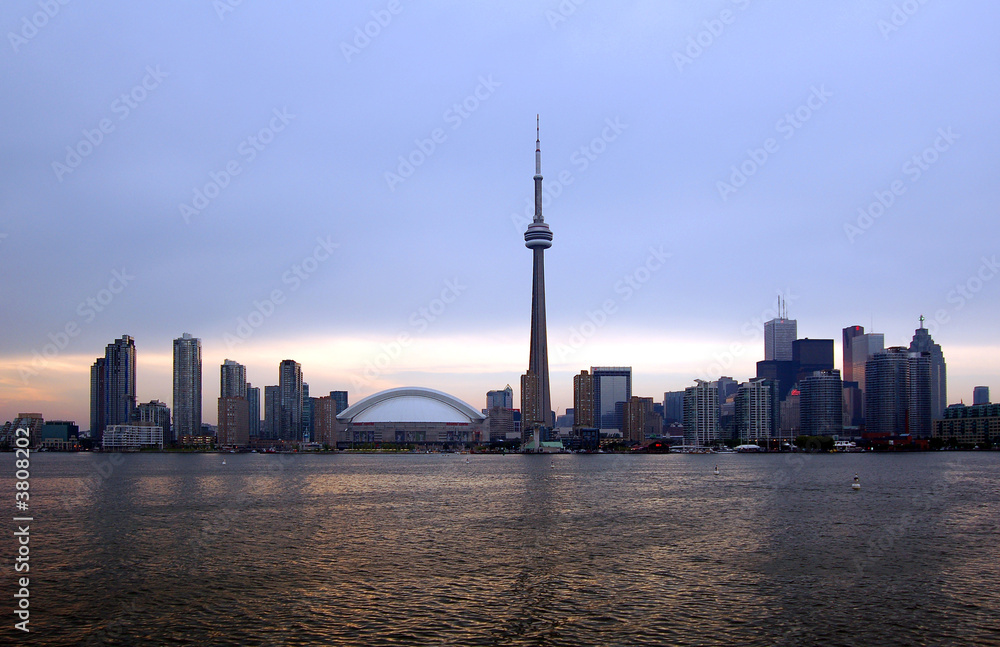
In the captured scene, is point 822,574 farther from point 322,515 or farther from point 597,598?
point 322,515

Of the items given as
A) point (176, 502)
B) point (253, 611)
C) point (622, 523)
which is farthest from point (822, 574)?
point (176, 502)

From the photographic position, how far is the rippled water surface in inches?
872

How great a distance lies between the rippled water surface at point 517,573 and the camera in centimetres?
2216

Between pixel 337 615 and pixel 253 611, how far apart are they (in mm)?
2833

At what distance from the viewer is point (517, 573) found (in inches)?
1172

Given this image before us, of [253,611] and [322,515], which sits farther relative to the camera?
[322,515]

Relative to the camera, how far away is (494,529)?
4203 centimetres

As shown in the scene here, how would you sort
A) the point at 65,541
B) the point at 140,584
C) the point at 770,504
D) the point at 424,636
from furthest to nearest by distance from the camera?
the point at 770,504 → the point at 65,541 → the point at 140,584 → the point at 424,636

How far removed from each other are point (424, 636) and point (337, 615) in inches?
140

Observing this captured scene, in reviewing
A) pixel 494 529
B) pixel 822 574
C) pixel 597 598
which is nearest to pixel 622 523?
pixel 494 529

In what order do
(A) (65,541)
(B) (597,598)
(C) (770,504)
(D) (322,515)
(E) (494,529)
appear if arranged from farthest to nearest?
(C) (770,504) → (D) (322,515) → (E) (494,529) → (A) (65,541) → (B) (597,598)

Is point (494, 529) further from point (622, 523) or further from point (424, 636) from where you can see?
point (424, 636)

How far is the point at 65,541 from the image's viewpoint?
125 ft

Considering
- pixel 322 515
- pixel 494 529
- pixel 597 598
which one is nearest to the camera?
pixel 597 598
